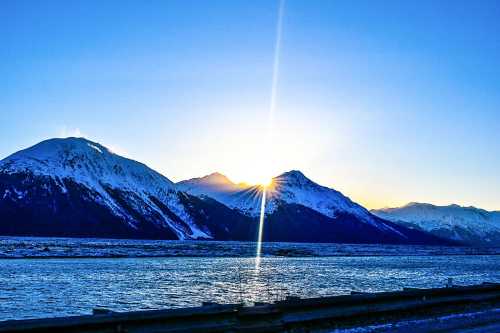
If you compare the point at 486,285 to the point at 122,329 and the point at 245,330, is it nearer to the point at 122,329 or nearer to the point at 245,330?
the point at 245,330

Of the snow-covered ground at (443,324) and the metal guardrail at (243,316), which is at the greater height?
the metal guardrail at (243,316)

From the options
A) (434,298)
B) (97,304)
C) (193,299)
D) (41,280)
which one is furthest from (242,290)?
(434,298)

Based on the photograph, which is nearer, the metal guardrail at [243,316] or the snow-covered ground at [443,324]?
the metal guardrail at [243,316]

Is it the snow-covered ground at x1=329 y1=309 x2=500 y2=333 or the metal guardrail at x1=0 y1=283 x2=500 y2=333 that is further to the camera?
the snow-covered ground at x1=329 y1=309 x2=500 y2=333

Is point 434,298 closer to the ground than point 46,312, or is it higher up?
higher up

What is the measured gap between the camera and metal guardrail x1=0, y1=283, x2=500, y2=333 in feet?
47.2

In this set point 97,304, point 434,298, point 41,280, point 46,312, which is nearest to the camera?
point 434,298

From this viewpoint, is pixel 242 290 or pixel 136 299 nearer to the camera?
pixel 136 299

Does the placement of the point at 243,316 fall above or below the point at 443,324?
above

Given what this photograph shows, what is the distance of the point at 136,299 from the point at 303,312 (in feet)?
59.6

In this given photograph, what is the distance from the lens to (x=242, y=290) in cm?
4306

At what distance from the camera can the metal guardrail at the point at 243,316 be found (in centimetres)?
1440

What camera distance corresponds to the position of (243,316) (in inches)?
674

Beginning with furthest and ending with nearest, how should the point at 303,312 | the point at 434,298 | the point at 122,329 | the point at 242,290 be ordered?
the point at 242,290 → the point at 434,298 → the point at 303,312 → the point at 122,329
